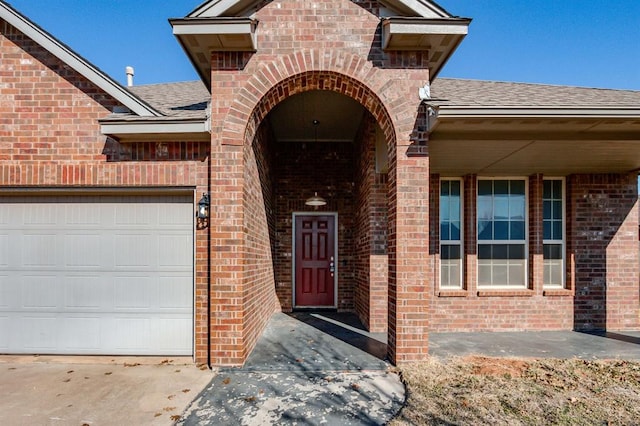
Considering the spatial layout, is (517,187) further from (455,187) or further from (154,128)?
(154,128)

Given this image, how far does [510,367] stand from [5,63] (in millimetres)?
7886

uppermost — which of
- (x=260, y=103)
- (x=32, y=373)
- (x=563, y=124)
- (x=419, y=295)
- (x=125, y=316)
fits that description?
(x=260, y=103)

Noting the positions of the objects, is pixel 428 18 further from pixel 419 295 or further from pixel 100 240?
pixel 100 240

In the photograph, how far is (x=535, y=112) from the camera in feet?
13.7

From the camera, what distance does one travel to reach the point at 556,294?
642cm

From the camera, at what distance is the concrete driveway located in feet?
11.1

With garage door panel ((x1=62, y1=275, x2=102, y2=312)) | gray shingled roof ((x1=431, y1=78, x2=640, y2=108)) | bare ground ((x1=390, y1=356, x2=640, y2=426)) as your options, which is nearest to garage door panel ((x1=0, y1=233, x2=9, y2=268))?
garage door panel ((x1=62, y1=275, x2=102, y2=312))

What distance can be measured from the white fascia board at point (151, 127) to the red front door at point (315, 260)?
165 inches

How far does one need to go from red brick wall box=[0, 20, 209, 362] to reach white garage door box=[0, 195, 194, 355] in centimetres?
33

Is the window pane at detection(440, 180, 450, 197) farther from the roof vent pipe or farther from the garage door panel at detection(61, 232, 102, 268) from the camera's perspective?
the roof vent pipe

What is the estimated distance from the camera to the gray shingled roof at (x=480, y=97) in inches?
175

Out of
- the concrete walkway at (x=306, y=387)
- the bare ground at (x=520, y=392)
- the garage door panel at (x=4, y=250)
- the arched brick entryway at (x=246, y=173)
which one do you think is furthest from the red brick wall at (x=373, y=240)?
the garage door panel at (x=4, y=250)

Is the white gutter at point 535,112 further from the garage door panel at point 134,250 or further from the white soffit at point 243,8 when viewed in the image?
the garage door panel at point 134,250

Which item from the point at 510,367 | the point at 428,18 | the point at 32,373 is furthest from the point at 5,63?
the point at 510,367
